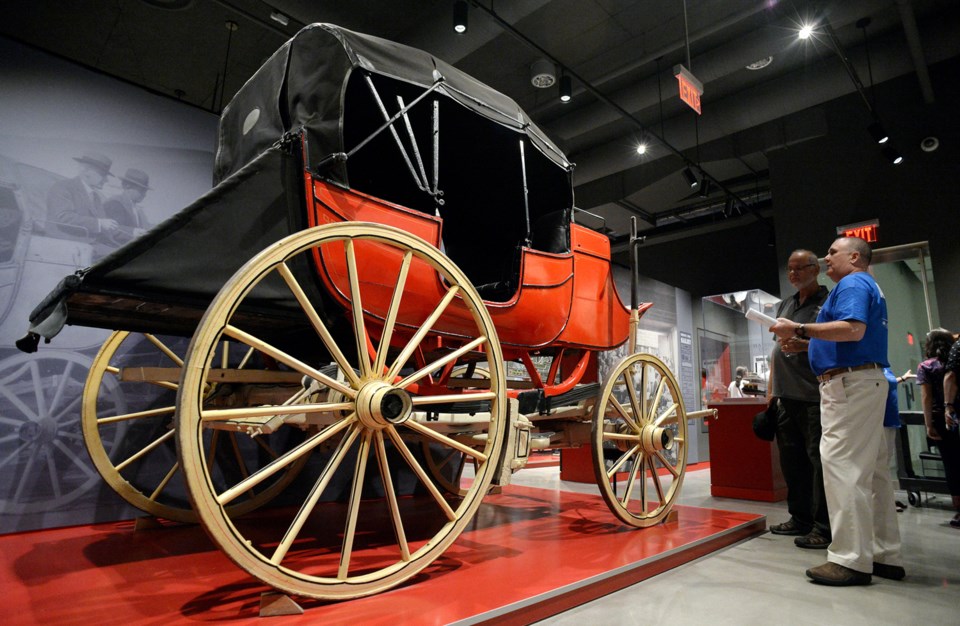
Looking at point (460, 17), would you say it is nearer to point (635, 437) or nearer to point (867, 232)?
point (635, 437)

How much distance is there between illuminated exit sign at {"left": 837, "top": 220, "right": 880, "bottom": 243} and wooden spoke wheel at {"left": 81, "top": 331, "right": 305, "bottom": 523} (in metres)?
6.81

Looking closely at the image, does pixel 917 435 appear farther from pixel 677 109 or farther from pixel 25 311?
pixel 25 311

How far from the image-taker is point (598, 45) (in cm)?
605

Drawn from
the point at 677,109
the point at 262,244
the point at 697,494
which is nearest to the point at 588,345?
the point at 262,244

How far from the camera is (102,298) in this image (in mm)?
1766

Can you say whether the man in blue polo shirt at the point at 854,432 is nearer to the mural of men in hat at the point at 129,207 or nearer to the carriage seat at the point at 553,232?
the carriage seat at the point at 553,232

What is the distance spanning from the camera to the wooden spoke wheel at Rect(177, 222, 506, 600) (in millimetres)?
1438

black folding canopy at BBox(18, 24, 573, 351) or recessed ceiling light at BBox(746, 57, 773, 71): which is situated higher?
recessed ceiling light at BBox(746, 57, 773, 71)

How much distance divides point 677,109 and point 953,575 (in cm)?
655

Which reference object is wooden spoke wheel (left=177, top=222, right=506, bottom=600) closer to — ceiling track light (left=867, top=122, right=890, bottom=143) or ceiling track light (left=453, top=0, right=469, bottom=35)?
ceiling track light (left=453, top=0, right=469, bottom=35)

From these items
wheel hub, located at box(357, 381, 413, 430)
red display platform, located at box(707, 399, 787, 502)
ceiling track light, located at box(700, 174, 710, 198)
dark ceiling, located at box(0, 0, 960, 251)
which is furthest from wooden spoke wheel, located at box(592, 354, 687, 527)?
ceiling track light, located at box(700, 174, 710, 198)

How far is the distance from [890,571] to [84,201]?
4366 mm

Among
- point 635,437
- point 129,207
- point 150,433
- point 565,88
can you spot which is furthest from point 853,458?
point 565,88

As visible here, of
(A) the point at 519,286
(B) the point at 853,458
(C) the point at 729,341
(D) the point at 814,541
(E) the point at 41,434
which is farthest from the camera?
(C) the point at 729,341
